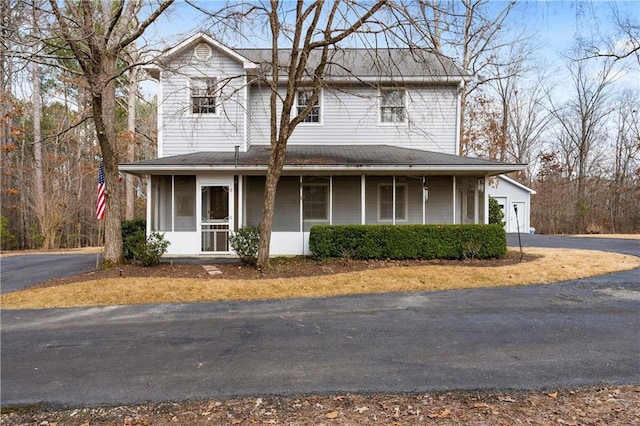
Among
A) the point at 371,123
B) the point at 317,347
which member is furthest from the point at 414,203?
the point at 317,347

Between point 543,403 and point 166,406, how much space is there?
3.43 m

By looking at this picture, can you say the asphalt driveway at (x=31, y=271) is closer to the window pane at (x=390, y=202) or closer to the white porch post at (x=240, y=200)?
the white porch post at (x=240, y=200)

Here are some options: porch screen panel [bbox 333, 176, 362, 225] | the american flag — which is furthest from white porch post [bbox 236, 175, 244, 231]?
the american flag

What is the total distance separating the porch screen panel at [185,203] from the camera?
41.8 ft

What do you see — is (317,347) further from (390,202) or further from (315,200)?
(390,202)

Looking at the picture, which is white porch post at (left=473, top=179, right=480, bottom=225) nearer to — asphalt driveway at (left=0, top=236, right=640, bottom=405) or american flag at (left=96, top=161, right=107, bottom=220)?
asphalt driveway at (left=0, top=236, right=640, bottom=405)

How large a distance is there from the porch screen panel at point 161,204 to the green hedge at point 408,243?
5443 mm

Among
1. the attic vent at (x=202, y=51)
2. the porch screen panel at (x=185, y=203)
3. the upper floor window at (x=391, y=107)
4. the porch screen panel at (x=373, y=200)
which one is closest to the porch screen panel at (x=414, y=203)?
the porch screen panel at (x=373, y=200)

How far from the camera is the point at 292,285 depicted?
28.3ft

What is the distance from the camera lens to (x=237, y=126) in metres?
13.6

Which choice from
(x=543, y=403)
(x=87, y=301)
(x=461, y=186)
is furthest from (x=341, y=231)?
(x=543, y=403)

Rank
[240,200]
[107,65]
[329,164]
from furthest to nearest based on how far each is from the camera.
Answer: [240,200], [329,164], [107,65]

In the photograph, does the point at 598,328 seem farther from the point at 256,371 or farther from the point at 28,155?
the point at 28,155

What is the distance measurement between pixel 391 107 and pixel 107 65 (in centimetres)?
942
